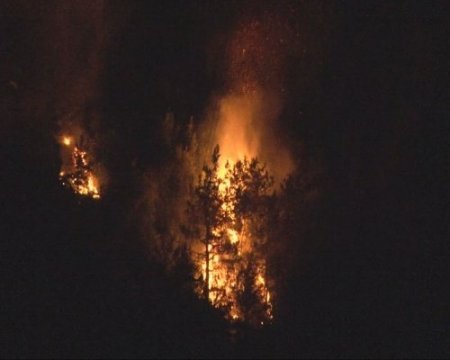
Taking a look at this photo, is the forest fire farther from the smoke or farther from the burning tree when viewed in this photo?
the burning tree

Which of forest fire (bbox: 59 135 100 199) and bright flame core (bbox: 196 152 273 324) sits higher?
forest fire (bbox: 59 135 100 199)

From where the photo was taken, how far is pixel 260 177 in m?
15.4

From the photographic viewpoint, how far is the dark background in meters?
12.0

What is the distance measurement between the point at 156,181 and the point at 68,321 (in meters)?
5.36

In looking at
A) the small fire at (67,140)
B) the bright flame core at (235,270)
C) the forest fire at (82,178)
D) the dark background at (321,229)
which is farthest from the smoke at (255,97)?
the small fire at (67,140)

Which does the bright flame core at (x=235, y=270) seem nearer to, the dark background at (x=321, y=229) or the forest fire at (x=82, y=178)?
the dark background at (x=321, y=229)

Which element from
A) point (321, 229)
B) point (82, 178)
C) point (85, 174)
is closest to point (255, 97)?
point (321, 229)

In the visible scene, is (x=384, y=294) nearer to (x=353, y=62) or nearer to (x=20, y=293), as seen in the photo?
(x=353, y=62)

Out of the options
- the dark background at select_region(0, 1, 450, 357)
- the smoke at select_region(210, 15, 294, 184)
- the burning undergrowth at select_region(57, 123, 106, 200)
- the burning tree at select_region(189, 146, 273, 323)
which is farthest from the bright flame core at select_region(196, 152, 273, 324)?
the burning undergrowth at select_region(57, 123, 106, 200)

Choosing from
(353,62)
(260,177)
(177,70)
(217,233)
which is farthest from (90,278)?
(177,70)

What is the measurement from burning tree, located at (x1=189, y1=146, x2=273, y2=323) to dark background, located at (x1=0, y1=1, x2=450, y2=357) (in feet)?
3.18

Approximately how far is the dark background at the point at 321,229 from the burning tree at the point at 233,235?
0.97 meters

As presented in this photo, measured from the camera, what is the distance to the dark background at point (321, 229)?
39.4 ft

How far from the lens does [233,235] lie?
50.6ft
